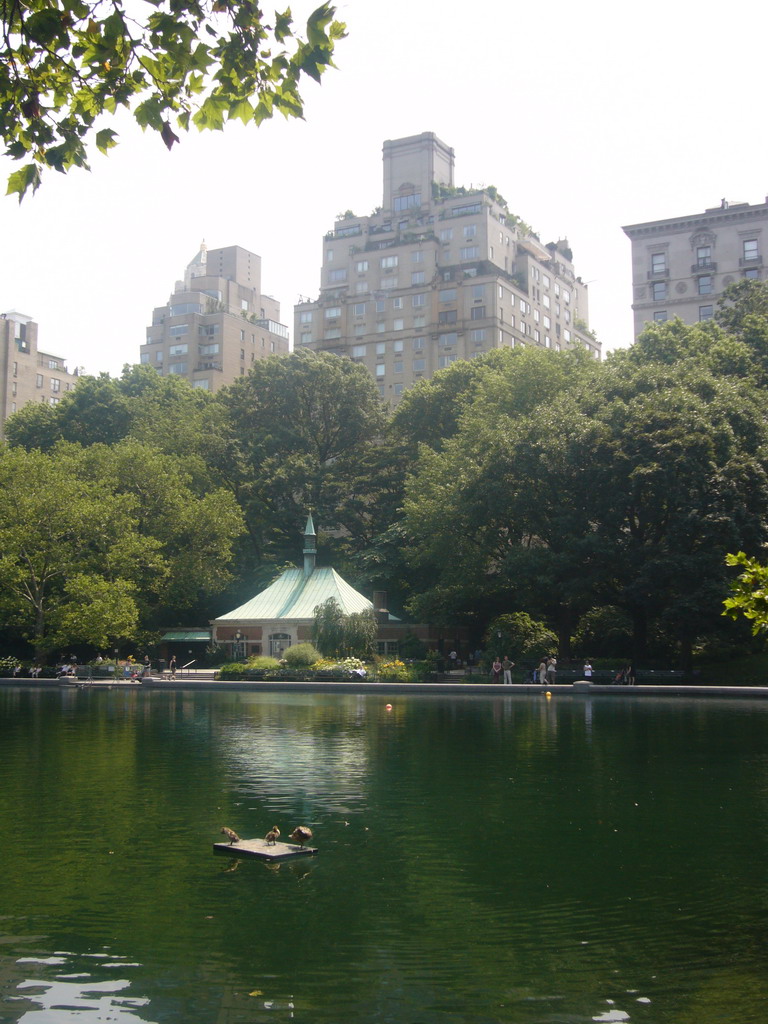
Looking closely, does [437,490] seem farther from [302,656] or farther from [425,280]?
[425,280]

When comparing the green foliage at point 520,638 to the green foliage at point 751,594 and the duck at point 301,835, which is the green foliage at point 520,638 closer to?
the duck at point 301,835

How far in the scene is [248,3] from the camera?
27.7ft

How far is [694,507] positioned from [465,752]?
2693 centimetres

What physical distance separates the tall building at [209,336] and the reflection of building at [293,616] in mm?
70293

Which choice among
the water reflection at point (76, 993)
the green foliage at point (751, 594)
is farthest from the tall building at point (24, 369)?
the green foliage at point (751, 594)

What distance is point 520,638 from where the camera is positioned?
5434cm

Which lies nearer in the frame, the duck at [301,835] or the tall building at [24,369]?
the duck at [301,835]

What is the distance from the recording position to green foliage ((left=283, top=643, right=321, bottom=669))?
53438 mm

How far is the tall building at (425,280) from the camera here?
11244 centimetres

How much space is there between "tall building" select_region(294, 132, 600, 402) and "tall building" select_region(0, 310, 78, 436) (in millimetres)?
38887

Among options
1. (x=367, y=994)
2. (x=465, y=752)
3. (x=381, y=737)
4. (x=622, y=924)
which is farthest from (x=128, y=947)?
(x=381, y=737)

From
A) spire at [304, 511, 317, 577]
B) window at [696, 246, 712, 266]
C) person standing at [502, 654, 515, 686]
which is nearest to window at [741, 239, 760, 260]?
window at [696, 246, 712, 266]

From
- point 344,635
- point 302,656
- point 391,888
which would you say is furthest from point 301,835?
point 344,635

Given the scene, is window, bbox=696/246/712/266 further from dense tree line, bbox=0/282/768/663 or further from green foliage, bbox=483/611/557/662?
green foliage, bbox=483/611/557/662
